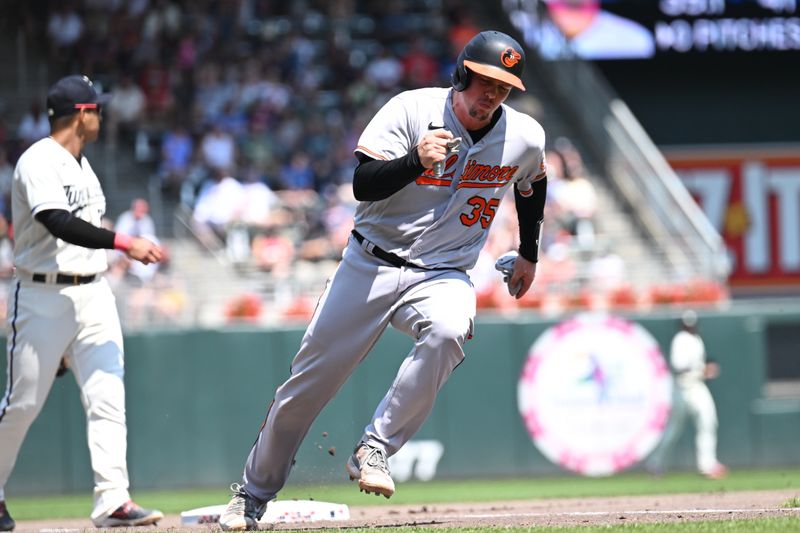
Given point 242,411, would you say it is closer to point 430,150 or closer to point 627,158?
point 627,158

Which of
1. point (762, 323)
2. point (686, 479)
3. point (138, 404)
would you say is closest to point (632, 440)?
point (686, 479)

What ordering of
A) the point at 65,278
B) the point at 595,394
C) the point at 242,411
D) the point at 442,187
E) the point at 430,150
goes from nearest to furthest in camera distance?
1. the point at 430,150
2. the point at 442,187
3. the point at 65,278
4. the point at 242,411
5. the point at 595,394

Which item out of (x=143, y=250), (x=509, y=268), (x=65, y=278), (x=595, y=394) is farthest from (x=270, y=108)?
(x=509, y=268)

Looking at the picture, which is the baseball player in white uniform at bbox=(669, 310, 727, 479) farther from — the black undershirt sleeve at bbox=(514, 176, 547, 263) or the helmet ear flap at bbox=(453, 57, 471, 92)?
the helmet ear flap at bbox=(453, 57, 471, 92)

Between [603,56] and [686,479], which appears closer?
[686,479]

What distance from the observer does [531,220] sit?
6.11m

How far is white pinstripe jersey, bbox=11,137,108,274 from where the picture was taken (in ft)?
21.9

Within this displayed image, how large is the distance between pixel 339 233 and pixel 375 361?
74.9 inches

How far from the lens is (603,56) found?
1947cm

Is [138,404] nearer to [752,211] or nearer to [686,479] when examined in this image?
[686,479]

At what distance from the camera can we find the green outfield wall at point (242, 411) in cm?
1220

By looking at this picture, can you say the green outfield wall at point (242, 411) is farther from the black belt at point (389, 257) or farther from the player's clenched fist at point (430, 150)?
the player's clenched fist at point (430, 150)

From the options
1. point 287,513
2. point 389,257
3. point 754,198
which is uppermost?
point 389,257

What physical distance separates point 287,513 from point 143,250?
1.63 meters
